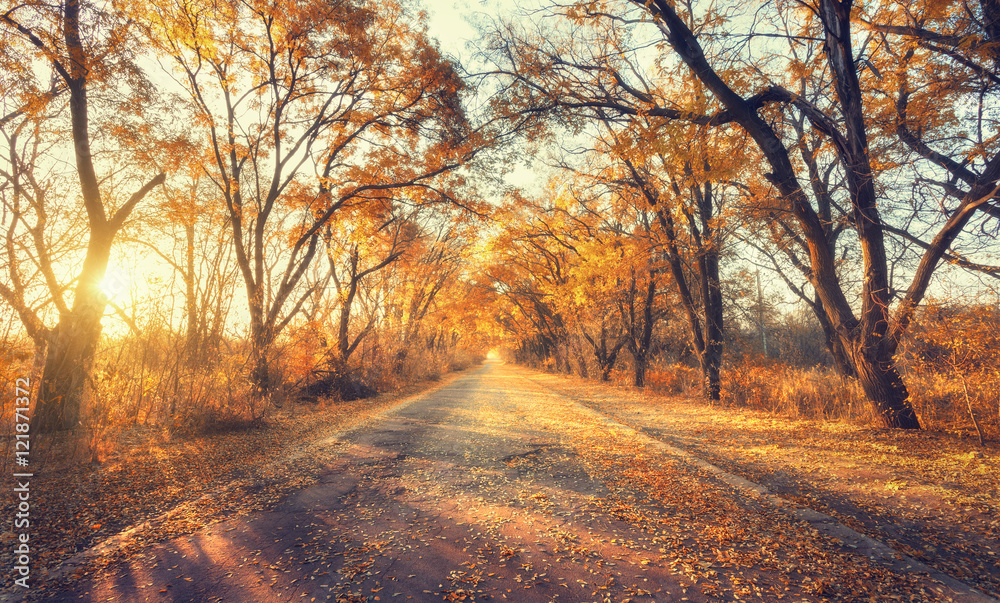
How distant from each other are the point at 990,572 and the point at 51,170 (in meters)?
13.3

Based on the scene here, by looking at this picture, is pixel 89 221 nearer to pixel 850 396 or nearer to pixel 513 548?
pixel 513 548

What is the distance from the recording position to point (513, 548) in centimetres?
242

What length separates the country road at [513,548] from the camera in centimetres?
199

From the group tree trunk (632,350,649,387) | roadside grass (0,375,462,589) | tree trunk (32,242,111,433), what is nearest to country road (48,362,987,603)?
roadside grass (0,375,462,589)

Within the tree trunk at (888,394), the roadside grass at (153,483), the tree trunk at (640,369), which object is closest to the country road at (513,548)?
the roadside grass at (153,483)

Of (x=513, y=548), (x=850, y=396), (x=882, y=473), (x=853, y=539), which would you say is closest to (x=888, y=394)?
(x=850, y=396)

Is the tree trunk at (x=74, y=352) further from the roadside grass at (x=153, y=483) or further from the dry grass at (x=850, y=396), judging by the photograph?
the dry grass at (x=850, y=396)

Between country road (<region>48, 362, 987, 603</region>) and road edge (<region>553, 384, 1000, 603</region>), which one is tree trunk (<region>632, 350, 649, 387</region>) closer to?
road edge (<region>553, 384, 1000, 603</region>)

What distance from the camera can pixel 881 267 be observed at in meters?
5.52

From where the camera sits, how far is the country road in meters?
1.99

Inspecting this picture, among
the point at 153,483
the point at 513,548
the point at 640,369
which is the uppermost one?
the point at 640,369

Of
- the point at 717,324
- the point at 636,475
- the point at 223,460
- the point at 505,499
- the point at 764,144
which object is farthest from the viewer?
the point at 717,324

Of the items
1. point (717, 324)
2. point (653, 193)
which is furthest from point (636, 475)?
point (653, 193)

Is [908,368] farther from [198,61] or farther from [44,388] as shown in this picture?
[198,61]
